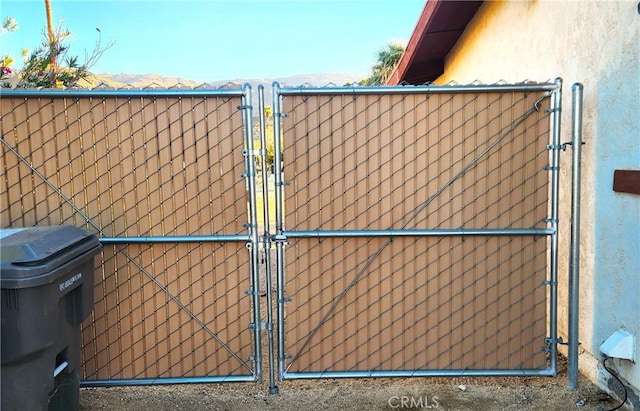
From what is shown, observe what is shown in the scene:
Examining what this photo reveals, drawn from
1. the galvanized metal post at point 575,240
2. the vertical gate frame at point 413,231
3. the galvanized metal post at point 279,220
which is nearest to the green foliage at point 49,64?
the galvanized metal post at point 279,220

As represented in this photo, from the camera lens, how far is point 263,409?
11.0 feet

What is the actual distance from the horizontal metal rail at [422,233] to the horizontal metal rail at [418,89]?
0.99 meters

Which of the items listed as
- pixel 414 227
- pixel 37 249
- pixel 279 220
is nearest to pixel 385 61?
pixel 414 227

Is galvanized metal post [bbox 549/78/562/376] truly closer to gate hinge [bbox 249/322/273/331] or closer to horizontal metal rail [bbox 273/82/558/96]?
horizontal metal rail [bbox 273/82/558/96]

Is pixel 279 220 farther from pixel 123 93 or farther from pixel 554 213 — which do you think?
pixel 554 213

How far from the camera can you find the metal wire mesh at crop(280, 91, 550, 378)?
345 centimetres

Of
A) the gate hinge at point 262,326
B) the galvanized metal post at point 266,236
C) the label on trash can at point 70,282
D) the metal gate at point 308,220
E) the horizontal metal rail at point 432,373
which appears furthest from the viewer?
the horizontal metal rail at point 432,373

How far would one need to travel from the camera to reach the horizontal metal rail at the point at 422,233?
345cm

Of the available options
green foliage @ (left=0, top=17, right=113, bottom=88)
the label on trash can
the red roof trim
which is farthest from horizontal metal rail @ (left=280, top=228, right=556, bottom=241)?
green foliage @ (left=0, top=17, right=113, bottom=88)

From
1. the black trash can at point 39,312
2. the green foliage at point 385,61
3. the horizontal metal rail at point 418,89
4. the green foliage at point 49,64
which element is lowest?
the black trash can at point 39,312

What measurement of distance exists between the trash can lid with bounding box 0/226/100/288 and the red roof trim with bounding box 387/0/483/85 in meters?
4.79

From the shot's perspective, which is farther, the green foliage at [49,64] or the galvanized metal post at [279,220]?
the green foliage at [49,64]

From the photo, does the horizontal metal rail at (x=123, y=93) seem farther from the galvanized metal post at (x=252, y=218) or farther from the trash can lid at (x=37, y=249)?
the trash can lid at (x=37, y=249)

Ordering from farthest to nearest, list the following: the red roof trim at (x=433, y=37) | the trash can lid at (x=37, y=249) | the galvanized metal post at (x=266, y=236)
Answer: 1. the red roof trim at (x=433, y=37)
2. the galvanized metal post at (x=266, y=236)
3. the trash can lid at (x=37, y=249)
